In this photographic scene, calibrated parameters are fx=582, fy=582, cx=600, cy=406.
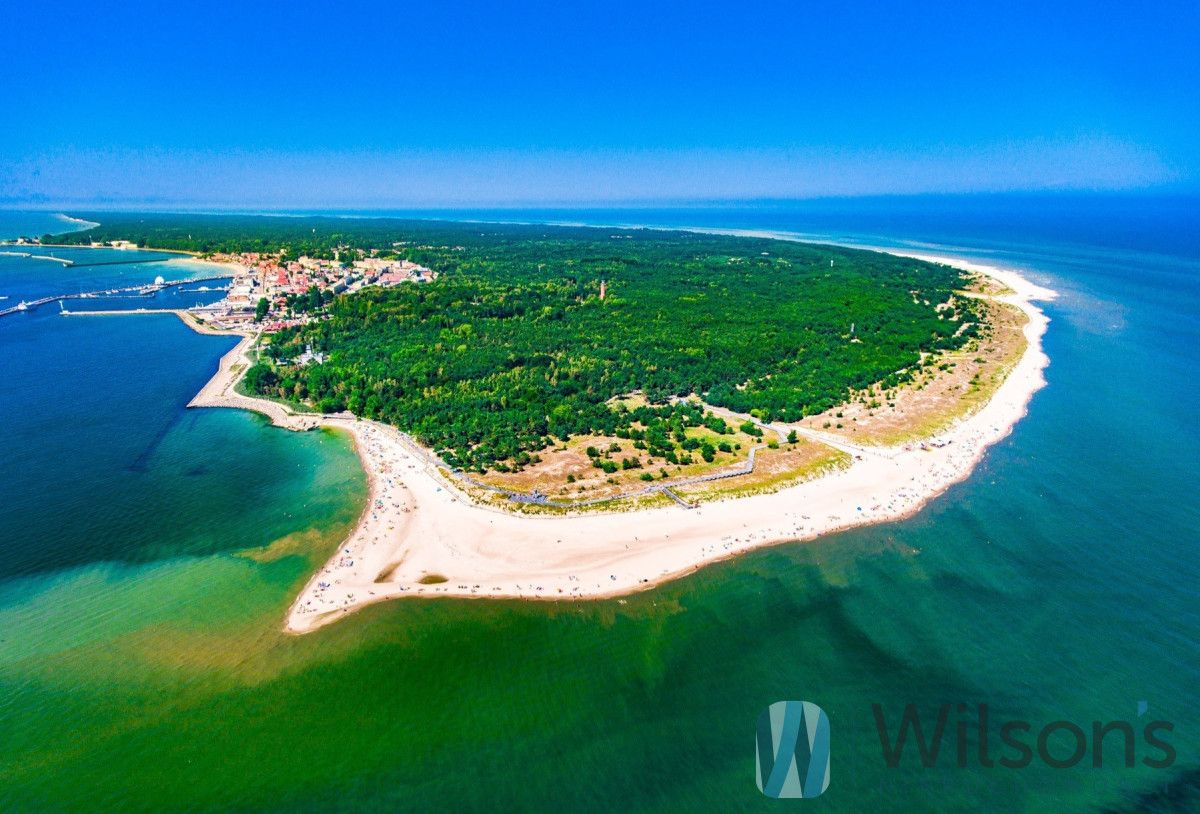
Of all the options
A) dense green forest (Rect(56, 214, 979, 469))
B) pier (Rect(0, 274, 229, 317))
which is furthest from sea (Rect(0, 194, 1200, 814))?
pier (Rect(0, 274, 229, 317))

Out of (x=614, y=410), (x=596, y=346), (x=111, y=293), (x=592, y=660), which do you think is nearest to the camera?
(x=592, y=660)

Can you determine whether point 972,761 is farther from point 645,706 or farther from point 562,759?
point 562,759

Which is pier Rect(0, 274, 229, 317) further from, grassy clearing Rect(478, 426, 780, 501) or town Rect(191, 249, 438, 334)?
grassy clearing Rect(478, 426, 780, 501)

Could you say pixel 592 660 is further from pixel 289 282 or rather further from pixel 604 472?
pixel 289 282

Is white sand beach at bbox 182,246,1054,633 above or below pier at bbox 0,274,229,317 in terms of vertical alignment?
below

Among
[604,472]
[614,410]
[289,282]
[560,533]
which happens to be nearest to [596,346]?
[614,410]
